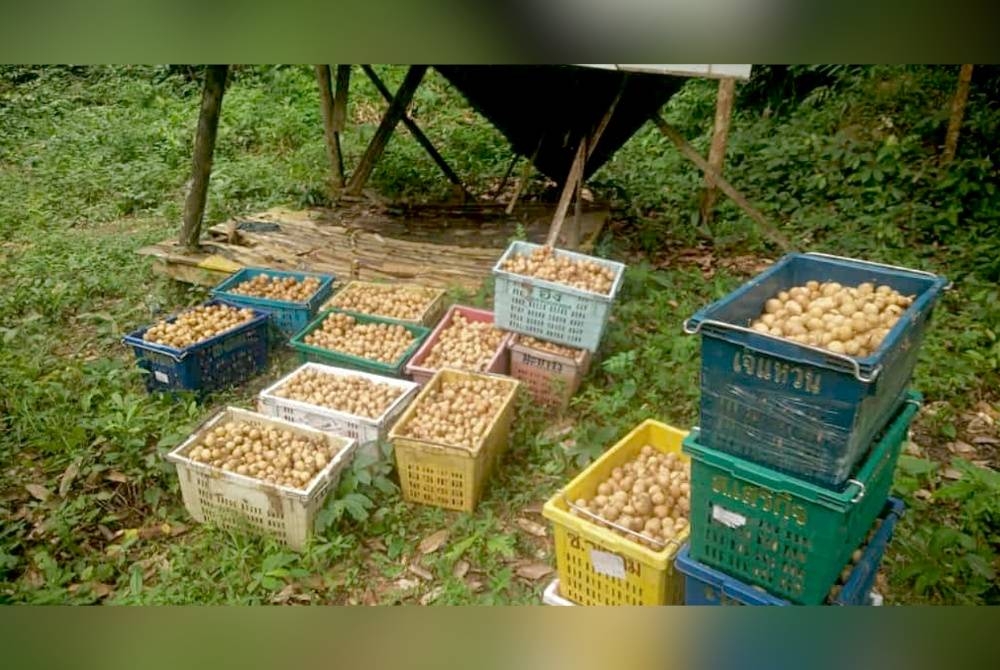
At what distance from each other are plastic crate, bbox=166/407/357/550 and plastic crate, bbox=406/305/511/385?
0.46m

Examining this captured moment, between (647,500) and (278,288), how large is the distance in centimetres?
197

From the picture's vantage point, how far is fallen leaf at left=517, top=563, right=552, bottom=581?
6.36ft

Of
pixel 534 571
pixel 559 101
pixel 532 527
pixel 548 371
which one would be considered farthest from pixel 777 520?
pixel 559 101

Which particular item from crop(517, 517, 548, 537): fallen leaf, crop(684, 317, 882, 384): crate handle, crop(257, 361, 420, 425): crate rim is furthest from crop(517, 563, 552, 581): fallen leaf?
crop(684, 317, 882, 384): crate handle

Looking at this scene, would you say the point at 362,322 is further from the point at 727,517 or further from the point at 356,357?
the point at 727,517

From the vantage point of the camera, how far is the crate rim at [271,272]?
9.64 ft

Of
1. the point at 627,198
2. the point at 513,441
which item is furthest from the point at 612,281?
the point at 627,198

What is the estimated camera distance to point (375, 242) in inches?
145

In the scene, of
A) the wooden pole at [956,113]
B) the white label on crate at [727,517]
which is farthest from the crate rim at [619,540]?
the wooden pole at [956,113]

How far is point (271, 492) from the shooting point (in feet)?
6.42

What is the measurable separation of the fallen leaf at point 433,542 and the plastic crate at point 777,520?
0.82 meters

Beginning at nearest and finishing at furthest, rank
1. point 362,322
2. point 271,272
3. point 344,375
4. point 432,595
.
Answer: point 432,595 < point 344,375 < point 362,322 < point 271,272

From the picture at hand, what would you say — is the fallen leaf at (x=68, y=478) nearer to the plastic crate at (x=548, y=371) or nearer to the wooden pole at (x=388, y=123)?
the plastic crate at (x=548, y=371)

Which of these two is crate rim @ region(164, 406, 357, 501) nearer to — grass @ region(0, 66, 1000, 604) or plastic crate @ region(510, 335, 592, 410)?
grass @ region(0, 66, 1000, 604)
